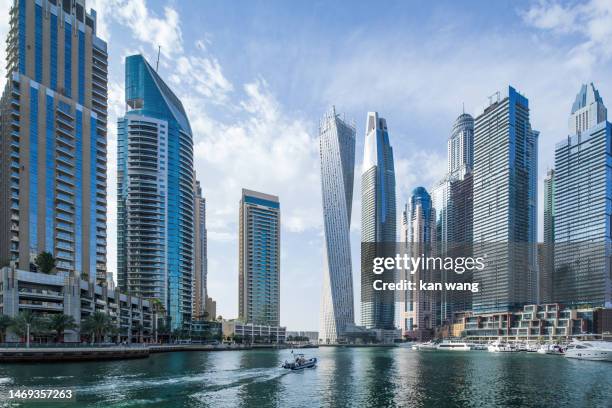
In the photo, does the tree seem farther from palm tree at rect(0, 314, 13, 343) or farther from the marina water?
the marina water

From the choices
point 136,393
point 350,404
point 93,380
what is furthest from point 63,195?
point 350,404

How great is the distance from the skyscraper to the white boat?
146 m

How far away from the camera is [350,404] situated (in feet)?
208

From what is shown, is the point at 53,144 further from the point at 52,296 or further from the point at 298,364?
the point at 298,364

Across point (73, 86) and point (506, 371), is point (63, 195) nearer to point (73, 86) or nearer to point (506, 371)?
point (73, 86)

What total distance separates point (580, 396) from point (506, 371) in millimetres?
38856

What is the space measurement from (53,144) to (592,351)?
172 metres

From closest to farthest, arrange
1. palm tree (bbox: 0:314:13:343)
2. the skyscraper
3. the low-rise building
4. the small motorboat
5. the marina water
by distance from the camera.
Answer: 1. the marina water
2. the small motorboat
3. palm tree (bbox: 0:314:13:343)
4. the low-rise building
5. the skyscraper

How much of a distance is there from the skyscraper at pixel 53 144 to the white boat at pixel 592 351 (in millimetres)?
146055

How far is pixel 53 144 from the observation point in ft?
562

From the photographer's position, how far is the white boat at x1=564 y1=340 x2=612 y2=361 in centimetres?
13825

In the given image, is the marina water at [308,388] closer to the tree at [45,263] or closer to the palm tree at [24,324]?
the palm tree at [24,324]

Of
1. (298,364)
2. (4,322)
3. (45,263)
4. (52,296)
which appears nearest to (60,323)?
(4,322)

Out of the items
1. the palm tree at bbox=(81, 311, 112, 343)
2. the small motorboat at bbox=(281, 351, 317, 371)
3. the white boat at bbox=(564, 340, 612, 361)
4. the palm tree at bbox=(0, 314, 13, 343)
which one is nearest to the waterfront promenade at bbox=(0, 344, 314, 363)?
the palm tree at bbox=(81, 311, 112, 343)
